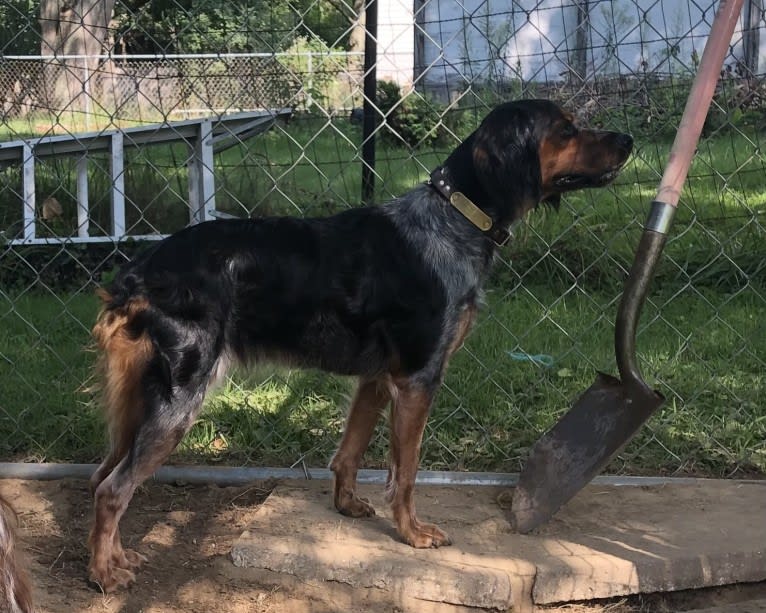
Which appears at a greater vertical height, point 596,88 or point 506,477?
point 596,88

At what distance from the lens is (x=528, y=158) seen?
342cm

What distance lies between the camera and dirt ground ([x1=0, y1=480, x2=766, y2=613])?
301 cm

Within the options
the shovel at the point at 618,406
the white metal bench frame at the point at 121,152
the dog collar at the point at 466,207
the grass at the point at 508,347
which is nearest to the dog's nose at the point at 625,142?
the shovel at the point at 618,406

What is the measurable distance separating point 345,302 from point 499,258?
750 mm

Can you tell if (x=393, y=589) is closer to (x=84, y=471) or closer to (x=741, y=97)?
(x=84, y=471)

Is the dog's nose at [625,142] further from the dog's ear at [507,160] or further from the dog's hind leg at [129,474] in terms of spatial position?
the dog's hind leg at [129,474]

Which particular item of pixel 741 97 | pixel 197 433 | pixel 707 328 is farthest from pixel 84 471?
pixel 741 97

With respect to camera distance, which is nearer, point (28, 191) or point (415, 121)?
point (28, 191)

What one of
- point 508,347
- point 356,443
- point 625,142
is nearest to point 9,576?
point 356,443

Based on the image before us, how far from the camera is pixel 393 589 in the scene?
9.83 ft

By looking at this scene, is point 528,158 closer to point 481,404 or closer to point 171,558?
point 481,404

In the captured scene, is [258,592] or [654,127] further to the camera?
[654,127]

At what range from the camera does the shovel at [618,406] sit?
3182 mm

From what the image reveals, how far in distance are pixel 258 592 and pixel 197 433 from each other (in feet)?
4.04
